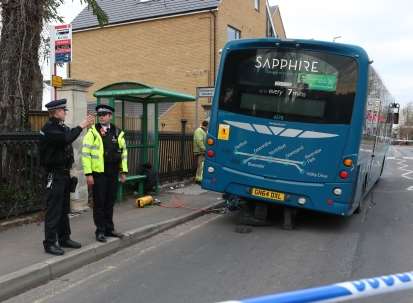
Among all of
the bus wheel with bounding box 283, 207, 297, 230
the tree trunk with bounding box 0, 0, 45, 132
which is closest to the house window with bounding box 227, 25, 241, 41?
the tree trunk with bounding box 0, 0, 45, 132

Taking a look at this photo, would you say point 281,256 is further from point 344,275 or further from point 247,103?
point 247,103

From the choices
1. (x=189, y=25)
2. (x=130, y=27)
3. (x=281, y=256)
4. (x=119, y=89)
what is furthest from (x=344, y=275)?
(x=130, y=27)

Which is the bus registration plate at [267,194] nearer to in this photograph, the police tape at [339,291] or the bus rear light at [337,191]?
the bus rear light at [337,191]

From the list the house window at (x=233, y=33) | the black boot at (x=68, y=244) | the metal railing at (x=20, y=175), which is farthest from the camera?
the house window at (x=233, y=33)

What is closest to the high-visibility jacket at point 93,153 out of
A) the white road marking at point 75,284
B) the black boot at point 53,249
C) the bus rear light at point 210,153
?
the black boot at point 53,249

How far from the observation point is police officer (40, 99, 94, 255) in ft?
19.0

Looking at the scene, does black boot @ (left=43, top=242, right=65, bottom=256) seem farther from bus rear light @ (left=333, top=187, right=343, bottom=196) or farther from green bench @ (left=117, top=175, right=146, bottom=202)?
bus rear light @ (left=333, top=187, right=343, bottom=196)

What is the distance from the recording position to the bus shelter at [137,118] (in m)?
9.97

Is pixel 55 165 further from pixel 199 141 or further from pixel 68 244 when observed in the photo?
pixel 199 141

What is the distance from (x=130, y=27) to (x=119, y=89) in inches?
628

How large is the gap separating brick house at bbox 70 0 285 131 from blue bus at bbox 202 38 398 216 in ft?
42.2

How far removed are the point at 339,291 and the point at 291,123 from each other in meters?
5.47

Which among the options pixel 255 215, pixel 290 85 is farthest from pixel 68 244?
pixel 290 85

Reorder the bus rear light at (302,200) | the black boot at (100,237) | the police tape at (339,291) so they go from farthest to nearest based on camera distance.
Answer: the bus rear light at (302,200)
the black boot at (100,237)
the police tape at (339,291)
